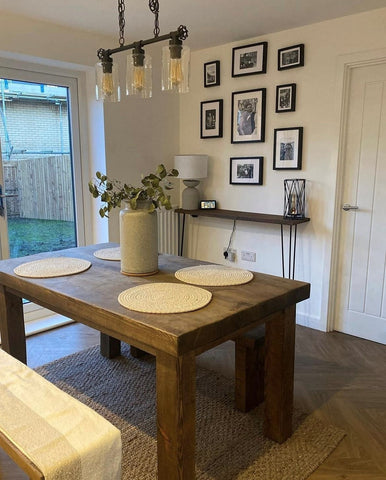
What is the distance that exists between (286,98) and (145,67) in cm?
180

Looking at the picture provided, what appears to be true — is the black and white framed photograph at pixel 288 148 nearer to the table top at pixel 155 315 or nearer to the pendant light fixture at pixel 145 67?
the table top at pixel 155 315

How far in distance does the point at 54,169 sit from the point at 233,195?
159 cm

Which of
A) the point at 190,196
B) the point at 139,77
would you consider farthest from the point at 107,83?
the point at 190,196

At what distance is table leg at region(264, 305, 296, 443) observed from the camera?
1.87m

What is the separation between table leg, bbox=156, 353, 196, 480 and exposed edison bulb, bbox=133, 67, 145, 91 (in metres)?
1.16

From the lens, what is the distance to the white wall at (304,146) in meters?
3.04

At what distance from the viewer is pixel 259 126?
3.50 meters

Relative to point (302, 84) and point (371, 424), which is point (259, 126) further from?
point (371, 424)

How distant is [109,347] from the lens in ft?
9.34

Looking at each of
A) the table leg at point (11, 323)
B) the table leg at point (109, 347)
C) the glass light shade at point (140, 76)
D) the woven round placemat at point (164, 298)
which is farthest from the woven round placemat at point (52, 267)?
the glass light shade at point (140, 76)

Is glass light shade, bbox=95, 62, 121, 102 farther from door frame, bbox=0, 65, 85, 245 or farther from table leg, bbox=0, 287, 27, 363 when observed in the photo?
door frame, bbox=0, 65, 85, 245

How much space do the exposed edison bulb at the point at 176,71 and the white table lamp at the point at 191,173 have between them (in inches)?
78.3

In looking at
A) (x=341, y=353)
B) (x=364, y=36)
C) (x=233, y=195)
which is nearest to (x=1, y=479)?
(x=341, y=353)

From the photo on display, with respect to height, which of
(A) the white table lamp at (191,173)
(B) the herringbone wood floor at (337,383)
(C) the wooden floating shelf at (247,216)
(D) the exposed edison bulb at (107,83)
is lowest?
(B) the herringbone wood floor at (337,383)
